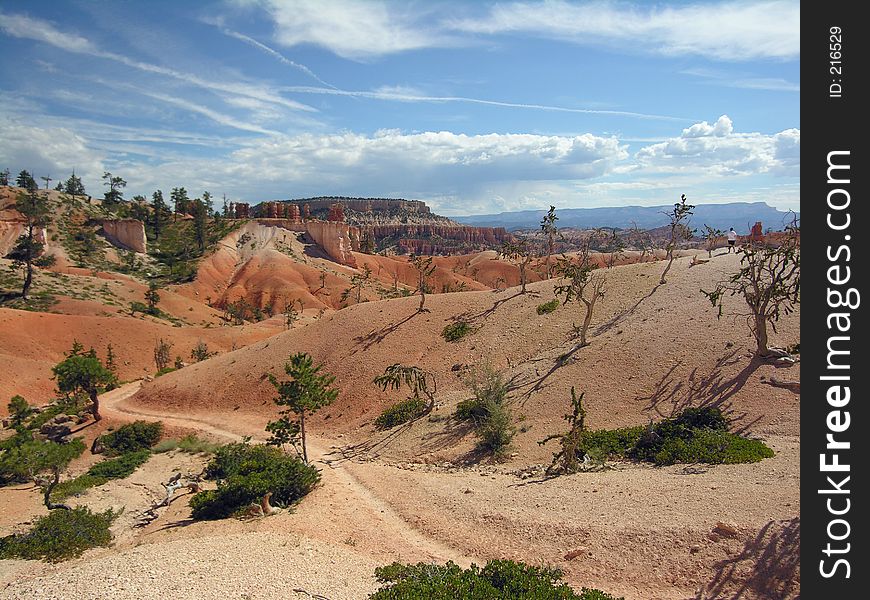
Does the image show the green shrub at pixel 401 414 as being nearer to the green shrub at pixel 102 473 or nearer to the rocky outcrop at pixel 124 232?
the green shrub at pixel 102 473

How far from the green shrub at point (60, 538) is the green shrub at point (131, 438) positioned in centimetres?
1129

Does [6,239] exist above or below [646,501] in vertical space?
above

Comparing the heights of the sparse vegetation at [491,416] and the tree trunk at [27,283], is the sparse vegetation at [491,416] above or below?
below

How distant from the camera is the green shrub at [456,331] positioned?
97.7 ft

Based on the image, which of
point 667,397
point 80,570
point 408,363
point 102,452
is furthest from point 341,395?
point 80,570

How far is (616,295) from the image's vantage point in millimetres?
30359

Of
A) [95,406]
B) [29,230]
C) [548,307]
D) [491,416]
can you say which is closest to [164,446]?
[95,406]

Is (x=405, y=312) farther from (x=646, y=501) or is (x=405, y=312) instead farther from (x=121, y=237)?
(x=121, y=237)

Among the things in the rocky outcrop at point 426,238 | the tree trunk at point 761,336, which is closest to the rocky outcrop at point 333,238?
the rocky outcrop at point 426,238

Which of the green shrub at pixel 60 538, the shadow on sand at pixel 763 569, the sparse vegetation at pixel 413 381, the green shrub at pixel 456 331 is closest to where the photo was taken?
the shadow on sand at pixel 763 569

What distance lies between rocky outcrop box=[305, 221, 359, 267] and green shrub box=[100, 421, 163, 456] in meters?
80.4

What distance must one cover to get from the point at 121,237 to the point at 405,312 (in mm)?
68392

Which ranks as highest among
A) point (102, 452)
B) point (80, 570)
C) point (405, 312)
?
point (405, 312)

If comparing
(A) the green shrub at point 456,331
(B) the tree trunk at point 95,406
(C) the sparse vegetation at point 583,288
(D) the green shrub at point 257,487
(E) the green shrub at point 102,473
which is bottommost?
(E) the green shrub at point 102,473
